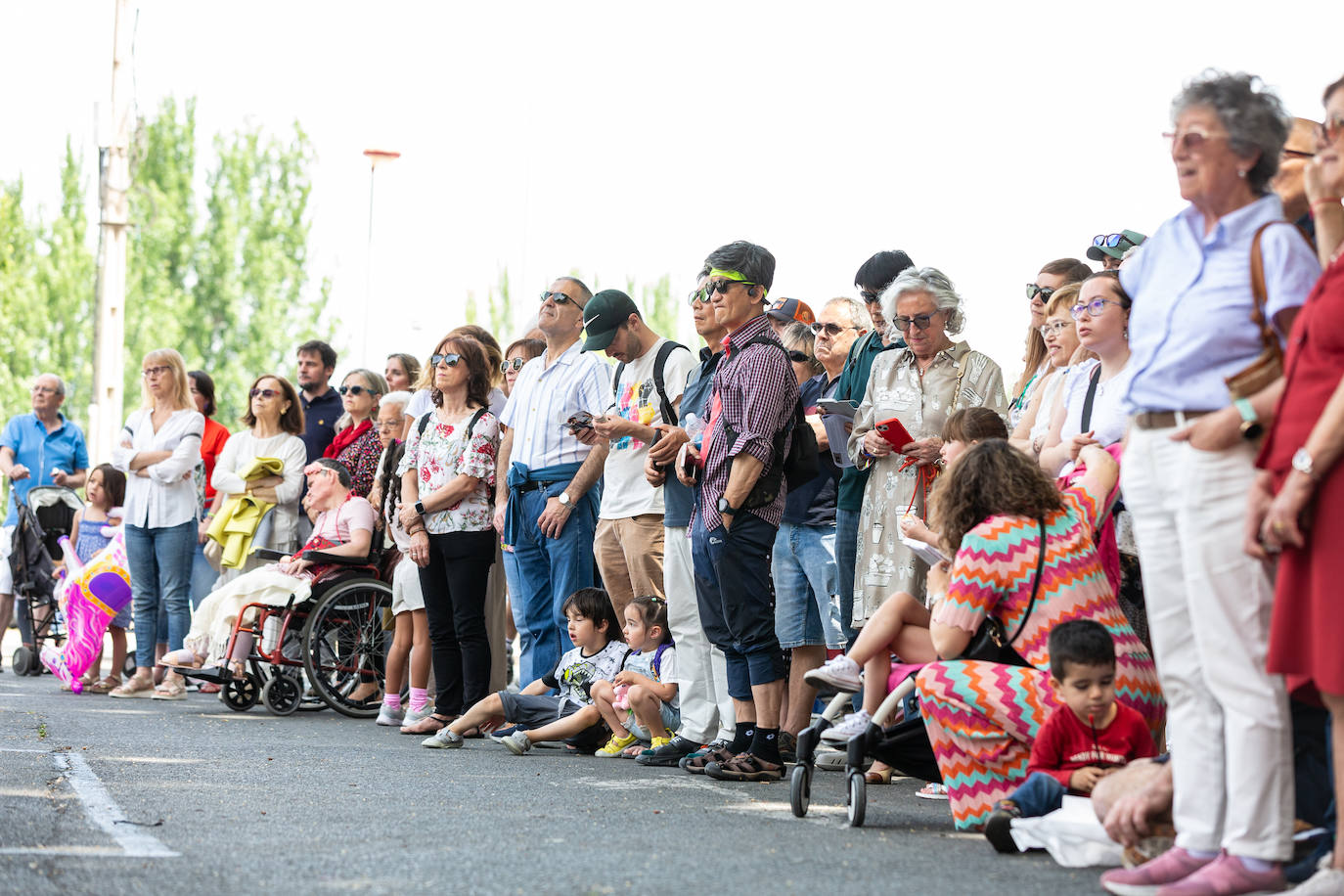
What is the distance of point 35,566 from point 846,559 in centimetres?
836

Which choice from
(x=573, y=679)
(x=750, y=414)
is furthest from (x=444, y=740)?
(x=750, y=414)

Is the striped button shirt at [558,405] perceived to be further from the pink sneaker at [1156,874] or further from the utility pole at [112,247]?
the utility pole at [112,247]

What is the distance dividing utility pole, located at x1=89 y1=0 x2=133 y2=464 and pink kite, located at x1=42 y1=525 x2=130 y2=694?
5.99m

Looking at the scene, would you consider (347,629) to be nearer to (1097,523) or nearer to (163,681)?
(163,681)

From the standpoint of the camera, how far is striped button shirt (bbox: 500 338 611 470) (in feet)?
27.5

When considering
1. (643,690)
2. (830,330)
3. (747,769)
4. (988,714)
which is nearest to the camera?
(988,714)

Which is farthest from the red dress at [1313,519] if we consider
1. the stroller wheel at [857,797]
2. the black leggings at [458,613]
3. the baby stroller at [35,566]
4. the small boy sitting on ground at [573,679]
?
the baby stroller at [35,566]

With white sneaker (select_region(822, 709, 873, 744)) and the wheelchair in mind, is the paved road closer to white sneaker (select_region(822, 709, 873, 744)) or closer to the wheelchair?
white sneaker (select_region(822, 709, 873, 744))

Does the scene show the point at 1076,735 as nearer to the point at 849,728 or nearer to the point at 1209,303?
the point at 849,728

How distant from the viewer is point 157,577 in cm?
1102

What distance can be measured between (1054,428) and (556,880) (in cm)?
297

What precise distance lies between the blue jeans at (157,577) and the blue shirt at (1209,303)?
816 centimetres

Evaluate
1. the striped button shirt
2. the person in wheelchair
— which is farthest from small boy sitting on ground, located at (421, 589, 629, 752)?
the person in wheelchair

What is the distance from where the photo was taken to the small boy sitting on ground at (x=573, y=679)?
786cm
